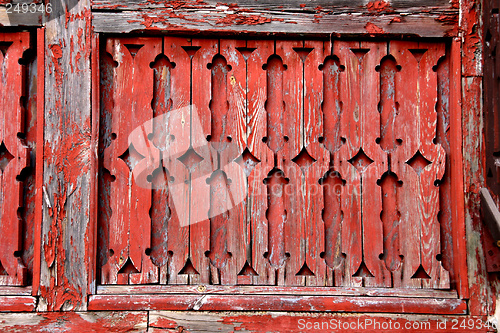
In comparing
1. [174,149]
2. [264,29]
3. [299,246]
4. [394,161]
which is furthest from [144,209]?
[394,161]

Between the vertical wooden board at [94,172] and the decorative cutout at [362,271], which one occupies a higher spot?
the vertical wooden board at [94,172]

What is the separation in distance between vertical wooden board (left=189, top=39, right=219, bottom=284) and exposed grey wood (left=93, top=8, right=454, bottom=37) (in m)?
0.10

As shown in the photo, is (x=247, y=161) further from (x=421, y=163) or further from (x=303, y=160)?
(x=421, y=163)

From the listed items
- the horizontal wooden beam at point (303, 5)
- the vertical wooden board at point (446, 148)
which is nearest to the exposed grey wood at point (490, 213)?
the vertical wooden board at point (446, 148)

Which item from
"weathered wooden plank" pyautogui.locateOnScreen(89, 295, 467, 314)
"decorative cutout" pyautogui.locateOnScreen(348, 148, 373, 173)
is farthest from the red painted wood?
"decorative cutout" pyautogui.locateOnScreen(348, 148, 373, 173)

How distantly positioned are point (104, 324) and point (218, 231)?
0.61 metres

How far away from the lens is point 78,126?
1.60 meters

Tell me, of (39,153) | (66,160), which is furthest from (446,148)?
(39,153)

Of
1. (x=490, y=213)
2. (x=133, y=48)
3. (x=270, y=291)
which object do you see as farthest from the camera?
(x=133, y=48)

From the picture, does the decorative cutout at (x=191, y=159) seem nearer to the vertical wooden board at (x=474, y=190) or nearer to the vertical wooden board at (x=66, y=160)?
the vertical wooden board at (x=66, y=160)

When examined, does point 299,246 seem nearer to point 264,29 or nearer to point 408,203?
point 408,203

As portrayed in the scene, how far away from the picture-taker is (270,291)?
1.58 meters

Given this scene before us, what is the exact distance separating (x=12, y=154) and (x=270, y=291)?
1.29 meters

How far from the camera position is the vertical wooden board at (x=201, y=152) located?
1.62 m
